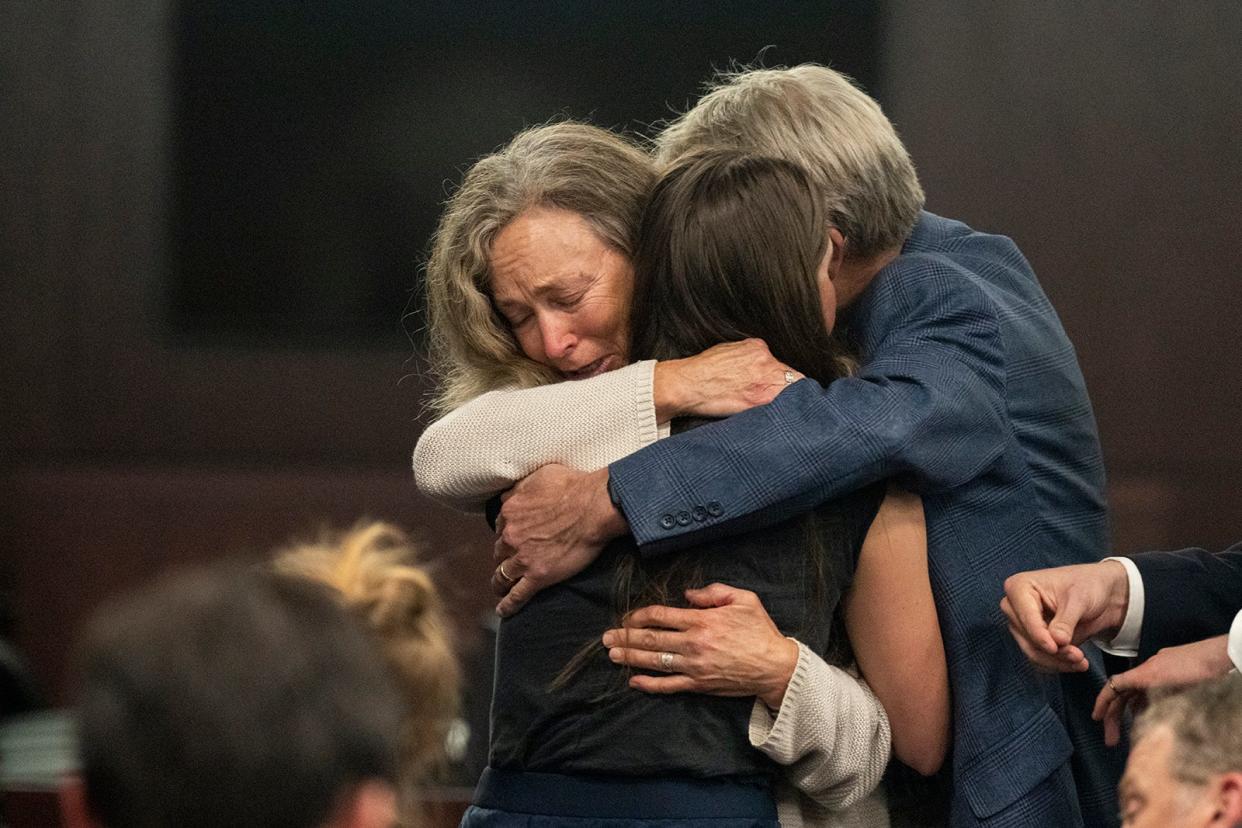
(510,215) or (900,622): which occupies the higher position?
(510,215)

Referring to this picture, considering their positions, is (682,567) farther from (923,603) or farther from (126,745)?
(126,745)

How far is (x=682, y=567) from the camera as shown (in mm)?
1697

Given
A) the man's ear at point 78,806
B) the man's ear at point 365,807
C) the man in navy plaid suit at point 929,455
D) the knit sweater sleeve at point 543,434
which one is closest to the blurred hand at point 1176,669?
the man in navy plaid suit at point 929,455

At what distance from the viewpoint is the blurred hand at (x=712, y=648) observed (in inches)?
64.3

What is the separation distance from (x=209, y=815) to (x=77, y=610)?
3.96 m

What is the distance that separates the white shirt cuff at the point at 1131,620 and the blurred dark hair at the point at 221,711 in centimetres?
116

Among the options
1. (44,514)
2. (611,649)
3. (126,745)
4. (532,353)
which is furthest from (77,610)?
(126,745)

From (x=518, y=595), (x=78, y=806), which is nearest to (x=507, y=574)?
(x=518, y=595)

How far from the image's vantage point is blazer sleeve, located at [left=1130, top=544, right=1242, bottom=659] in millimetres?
1897

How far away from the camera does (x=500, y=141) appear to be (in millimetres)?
4699

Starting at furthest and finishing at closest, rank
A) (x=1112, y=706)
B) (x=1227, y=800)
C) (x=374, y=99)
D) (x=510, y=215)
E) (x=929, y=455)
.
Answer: (x=374, y=99) → (x=510, y=215) → (x=1112, y=706) → (x=929, y=455) → (x=1227, y=800)

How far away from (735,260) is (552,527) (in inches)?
12.9

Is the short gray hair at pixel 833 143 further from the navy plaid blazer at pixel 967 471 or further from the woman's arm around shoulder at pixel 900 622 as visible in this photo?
the woman's arm around shoulder at pixel 900 622

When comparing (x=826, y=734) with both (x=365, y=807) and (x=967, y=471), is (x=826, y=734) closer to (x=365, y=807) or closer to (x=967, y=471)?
(x=967, y=471)
